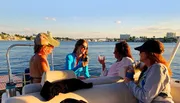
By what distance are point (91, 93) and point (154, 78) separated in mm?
646

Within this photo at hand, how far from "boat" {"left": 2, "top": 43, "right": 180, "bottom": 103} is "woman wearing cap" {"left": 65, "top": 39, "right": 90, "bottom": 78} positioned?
41.7 inches

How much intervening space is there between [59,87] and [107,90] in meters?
0.59

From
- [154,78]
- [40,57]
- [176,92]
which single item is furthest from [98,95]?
[176,92]

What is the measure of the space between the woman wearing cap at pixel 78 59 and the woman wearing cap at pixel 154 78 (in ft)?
4.89

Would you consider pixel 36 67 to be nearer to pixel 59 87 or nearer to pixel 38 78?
pixel 38 78

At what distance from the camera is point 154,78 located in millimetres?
2172

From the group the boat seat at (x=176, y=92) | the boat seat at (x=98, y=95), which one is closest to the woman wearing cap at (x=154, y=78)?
the boat seat at (x=98, y=95)

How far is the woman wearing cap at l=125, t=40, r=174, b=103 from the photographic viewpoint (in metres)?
2.18

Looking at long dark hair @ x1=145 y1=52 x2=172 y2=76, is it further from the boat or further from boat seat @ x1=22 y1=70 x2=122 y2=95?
boat seat @ x1=22 y1=70 x2=122 y2=95

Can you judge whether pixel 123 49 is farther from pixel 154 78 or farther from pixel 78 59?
pixel 78 59

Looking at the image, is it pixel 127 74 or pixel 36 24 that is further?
pixel 36 24

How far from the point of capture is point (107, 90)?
99.5 inches

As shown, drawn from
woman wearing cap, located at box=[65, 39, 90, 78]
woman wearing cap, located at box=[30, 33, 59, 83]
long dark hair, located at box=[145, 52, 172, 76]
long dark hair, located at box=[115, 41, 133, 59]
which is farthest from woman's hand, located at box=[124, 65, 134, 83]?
woman wearing cap, located at box=[65, 39, 90, 78]

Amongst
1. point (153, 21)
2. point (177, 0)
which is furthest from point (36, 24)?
point (177, 0)
